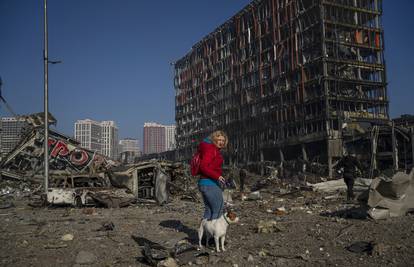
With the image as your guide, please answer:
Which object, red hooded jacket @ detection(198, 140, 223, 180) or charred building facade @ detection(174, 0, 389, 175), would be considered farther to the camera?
charred building facade @ detection(174, 0, 389, 175)

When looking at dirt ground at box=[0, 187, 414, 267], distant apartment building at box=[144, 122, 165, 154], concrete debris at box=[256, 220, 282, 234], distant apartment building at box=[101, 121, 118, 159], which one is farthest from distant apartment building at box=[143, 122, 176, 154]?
concrete debris at box=[256, 220, 282, 234]

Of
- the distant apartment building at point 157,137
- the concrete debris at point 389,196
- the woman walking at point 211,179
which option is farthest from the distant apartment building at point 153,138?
the woman walking at point 211,179

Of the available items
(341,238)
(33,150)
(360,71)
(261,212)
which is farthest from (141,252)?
(360,71)

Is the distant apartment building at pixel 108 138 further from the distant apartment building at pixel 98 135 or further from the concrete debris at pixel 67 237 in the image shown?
the concrete debris at pixel 67 237

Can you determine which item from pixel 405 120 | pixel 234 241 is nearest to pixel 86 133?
pixel 405 120

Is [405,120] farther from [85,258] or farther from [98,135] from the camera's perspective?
[98,135]

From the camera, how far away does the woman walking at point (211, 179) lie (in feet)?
18.6

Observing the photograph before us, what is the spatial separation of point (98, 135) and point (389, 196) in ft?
414

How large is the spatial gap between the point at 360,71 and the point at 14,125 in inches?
1876

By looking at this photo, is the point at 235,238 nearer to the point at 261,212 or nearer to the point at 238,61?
the point at 261,212

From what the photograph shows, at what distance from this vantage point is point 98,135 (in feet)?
418

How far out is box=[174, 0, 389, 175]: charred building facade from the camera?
4175 cm

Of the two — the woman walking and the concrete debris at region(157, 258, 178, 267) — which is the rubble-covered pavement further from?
the woman walking

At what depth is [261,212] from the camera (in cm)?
1098
